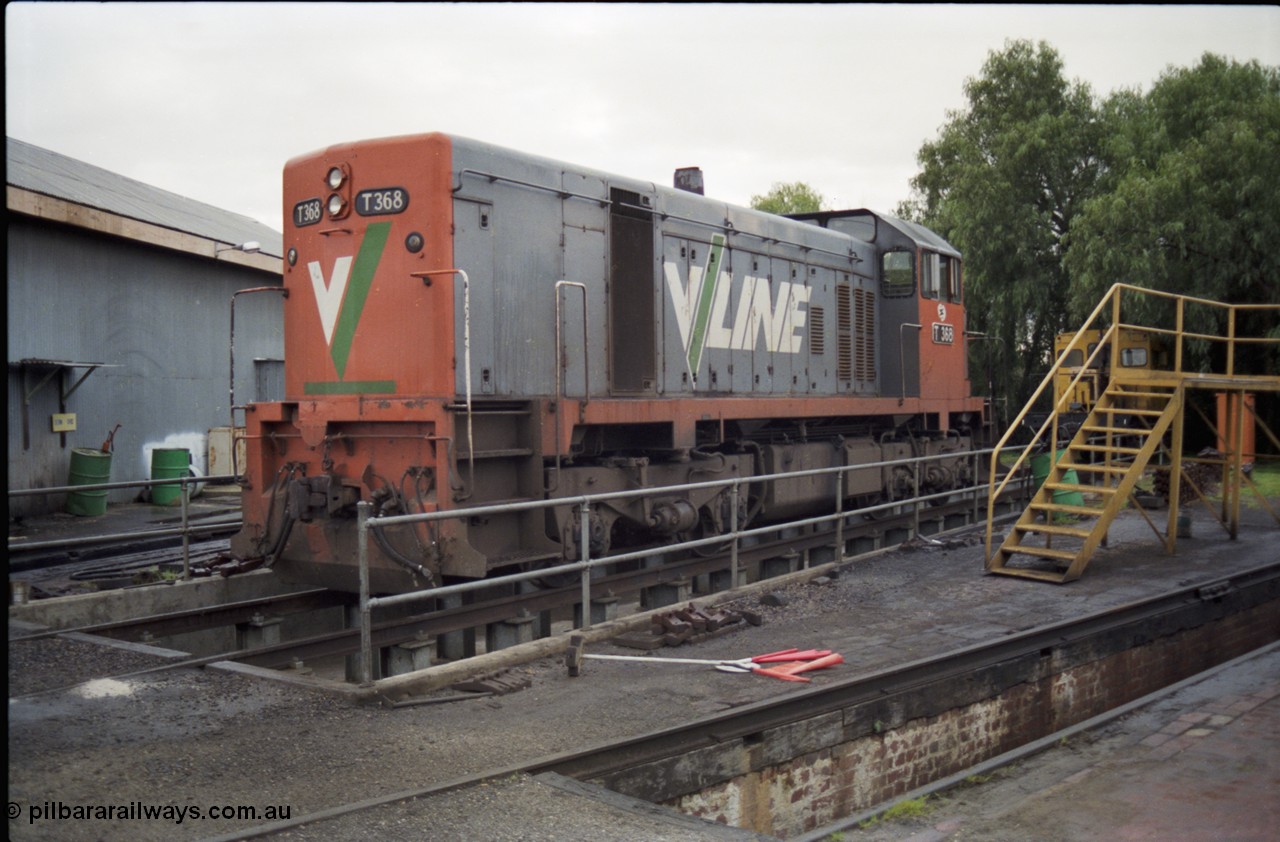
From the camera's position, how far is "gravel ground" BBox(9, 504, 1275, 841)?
13.1 feet

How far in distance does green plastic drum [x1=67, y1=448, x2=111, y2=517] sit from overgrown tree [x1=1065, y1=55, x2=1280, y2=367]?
727 inches

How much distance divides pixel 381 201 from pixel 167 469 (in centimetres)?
1025

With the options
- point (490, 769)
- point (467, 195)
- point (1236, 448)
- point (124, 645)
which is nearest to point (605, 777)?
point (490, 769)

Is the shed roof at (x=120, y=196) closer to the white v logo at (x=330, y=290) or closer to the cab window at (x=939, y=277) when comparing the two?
the white v logo at (x=330, y=290)

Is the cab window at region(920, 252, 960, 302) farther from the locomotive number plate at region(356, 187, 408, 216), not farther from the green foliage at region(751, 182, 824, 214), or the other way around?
the green foliage at region(751, 182, 824, 214)

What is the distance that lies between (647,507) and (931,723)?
3.61 meters

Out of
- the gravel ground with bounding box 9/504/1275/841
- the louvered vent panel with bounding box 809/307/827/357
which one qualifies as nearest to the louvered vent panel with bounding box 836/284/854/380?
the louvered vent panel with bounding box 809/307/827/357

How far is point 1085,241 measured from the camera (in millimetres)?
21500

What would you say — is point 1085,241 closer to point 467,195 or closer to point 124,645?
point 467,195

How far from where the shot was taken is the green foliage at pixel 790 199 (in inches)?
2199

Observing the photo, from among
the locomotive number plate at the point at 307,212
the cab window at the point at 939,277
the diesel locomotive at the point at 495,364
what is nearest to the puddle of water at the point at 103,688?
the diesel locomotive at the point at 495,364

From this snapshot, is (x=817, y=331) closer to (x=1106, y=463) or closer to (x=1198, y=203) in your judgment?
(x=1106, y=463)

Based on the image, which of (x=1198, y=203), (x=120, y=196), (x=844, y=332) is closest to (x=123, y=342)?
(x=120, y=196)

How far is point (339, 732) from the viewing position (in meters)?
4.95
